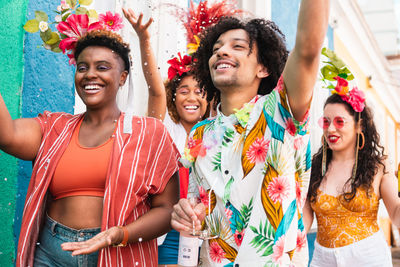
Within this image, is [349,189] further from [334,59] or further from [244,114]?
[244,114]

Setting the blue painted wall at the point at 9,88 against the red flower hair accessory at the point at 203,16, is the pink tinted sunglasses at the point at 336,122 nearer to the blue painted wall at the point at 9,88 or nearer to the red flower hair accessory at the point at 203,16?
the red flower hair accessory at the point at 203,16

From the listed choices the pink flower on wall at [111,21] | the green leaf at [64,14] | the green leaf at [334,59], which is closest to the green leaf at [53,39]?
the green leaf at [64,14]

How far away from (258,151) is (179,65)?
65.6 inches

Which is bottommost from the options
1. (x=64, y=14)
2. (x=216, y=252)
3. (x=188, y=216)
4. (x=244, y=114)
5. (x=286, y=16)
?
(x=216, y=252)

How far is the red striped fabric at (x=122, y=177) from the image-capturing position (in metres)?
2.18

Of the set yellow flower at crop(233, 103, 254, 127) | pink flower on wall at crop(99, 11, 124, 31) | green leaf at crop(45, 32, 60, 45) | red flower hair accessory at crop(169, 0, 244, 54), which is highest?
Result: red flower hair accessory at crop(169, 0, 244, 54)

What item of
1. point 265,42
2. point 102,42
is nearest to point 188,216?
point 265,42

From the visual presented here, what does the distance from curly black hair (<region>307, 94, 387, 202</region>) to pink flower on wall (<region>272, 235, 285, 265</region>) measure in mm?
1704

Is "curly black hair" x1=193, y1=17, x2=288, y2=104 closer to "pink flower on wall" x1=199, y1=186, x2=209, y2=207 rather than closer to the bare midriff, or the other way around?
"pink flower on wall" x1=199, y1=186, x2=209, y2=207

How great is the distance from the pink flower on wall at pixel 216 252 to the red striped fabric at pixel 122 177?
0.46m

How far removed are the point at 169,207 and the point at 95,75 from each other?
0.79 m

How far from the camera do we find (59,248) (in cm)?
218

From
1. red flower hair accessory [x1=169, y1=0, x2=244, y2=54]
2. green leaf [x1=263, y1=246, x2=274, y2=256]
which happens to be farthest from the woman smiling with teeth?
red flower hair accessory [x1=169, y1=0, x2=244, y2=54]

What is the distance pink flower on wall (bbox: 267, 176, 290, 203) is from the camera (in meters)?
1.85
